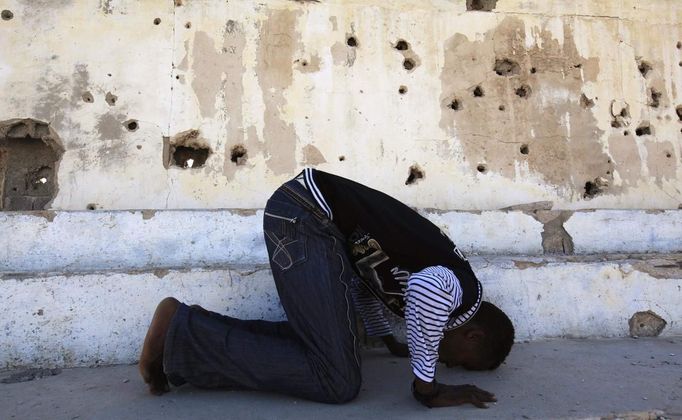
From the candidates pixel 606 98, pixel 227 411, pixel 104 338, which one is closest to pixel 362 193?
pixel 227 411

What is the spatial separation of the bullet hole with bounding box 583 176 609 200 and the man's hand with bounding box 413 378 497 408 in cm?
240

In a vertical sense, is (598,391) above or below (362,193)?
below

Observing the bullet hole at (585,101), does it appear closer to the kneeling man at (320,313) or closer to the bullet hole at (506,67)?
the bullet hole at (506,67)

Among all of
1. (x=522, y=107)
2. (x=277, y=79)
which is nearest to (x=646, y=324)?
(x=522, y=107)

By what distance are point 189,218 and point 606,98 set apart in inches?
125

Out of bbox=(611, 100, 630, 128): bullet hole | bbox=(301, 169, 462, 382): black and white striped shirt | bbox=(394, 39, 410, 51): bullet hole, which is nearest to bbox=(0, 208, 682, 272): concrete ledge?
bbox=(611, 100, 630, 128): bullet hole

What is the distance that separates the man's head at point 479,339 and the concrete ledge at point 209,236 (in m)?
1.01

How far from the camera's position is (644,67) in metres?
4.25

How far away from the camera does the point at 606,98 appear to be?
411cm

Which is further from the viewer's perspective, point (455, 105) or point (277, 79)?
point (455, 105)

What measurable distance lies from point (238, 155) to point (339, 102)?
778 mm

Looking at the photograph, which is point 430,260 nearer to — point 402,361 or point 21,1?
point 402,361

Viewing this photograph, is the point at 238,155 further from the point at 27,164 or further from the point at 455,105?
the point at 455,105

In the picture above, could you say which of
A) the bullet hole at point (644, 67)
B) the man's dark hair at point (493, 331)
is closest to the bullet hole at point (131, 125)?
the man's dark hair at point (493, 331)
